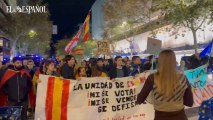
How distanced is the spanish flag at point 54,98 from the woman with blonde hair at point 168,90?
3.49 meters

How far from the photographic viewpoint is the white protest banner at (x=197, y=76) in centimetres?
954

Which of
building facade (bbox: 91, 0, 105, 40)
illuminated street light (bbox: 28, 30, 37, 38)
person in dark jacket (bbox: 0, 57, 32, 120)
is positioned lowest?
person in dark jacket (bbox: 0, 57, 32, 120)

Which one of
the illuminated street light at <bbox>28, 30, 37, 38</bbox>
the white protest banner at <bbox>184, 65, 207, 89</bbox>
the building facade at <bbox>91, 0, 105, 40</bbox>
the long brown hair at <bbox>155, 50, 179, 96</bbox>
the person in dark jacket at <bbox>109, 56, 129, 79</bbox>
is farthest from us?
the building facade at <bbox>91, 0, 105, 40</bbox>

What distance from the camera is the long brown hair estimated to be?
4.27m

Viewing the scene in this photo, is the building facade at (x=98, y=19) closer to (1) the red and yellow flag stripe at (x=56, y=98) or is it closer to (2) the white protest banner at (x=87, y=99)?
(2) the white protest banner at (x=87, y=99)

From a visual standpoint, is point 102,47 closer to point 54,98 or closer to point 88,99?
point 88,99

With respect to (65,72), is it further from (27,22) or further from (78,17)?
(78,17)

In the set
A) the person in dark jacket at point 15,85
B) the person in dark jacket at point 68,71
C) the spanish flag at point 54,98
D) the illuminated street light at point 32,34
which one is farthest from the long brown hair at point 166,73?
the illuminated street light at point 32,34

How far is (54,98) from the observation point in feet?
25.6

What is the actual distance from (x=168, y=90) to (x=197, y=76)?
5.50 metres

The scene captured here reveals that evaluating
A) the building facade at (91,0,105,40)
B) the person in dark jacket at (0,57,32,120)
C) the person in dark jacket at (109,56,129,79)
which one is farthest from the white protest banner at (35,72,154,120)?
the building facade at (91,0,105,40)

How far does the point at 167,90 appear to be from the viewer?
429 centimetres

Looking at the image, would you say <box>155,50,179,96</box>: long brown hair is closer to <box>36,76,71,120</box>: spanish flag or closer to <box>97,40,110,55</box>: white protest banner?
<box>36,76,71,120</box>: spanish flag

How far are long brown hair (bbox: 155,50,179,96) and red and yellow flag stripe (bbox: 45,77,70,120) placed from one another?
3823 millimetres
